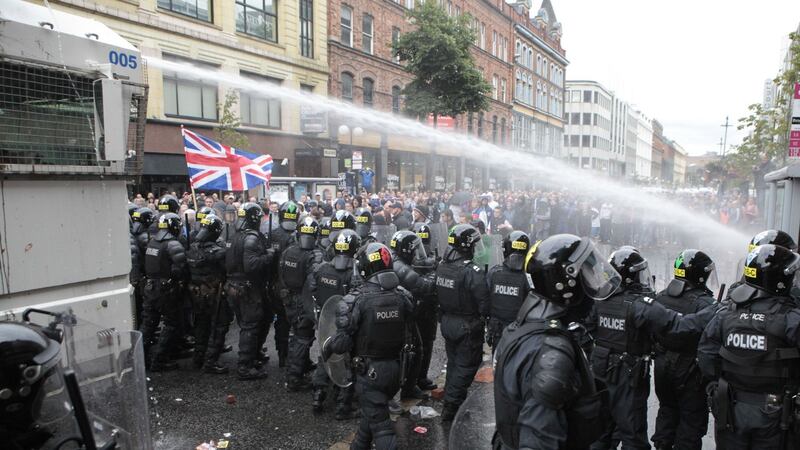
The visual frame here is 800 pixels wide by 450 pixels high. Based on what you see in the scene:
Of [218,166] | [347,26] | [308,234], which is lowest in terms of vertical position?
[308,234]

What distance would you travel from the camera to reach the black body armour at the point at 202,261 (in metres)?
7.09

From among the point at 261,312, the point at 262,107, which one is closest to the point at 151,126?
the point at 262,107

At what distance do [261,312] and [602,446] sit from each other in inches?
172

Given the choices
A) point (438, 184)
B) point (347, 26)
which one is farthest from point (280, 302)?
point (438, 184)

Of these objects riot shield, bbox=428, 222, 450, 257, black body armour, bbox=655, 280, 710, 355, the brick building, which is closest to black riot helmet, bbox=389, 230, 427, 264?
black body armour, bbox=655, 280, 710, 355

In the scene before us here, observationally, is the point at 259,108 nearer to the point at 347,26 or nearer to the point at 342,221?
the point at 347,26

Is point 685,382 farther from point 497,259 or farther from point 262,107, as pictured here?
point 262,107

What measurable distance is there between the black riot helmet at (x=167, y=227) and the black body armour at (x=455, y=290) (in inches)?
148

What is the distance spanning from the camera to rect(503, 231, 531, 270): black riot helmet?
5.73 m

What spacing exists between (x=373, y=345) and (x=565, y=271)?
229 cm

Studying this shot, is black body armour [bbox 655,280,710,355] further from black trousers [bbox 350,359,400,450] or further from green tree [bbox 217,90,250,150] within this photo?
green tree [bbox 217,90,250,150]

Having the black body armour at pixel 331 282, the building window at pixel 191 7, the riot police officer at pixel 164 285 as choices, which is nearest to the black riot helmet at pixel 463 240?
the black body armour at pixel 331 282

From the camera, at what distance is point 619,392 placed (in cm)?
450

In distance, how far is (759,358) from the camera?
3.49m
